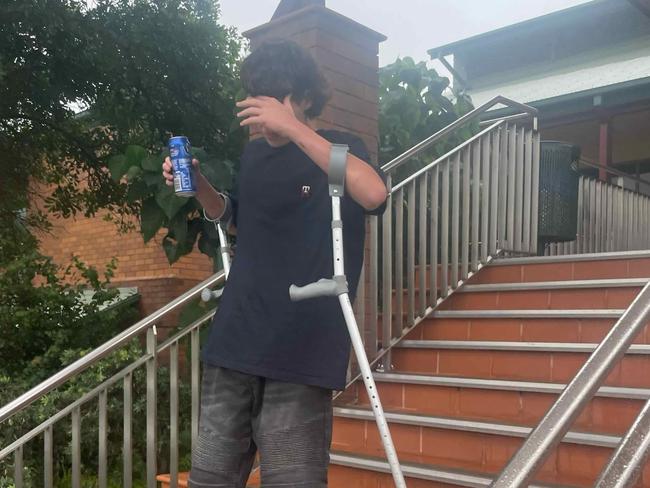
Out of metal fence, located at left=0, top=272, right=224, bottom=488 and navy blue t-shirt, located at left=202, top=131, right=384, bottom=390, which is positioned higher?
navy blue t-shirt, located at left=202, top=131, right=384, bottom=390

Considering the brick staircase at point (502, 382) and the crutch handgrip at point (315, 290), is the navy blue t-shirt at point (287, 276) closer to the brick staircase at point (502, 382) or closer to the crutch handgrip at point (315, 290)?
the crutch handgrip at point (315, 290)

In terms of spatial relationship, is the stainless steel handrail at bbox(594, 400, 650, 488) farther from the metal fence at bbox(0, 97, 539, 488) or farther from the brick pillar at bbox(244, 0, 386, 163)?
the brick pillar at bbox(244, 0, 386, 163)

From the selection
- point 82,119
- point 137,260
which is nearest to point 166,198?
point 82,119

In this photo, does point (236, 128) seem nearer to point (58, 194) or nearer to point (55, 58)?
point (55, 58)

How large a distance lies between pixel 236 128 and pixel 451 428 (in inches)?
91.0

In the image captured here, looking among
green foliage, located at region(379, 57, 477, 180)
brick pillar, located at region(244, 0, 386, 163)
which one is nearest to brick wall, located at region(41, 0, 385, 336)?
brick pillar, located at region(244, 0, 386, 163)

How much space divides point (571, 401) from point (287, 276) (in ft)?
2.27

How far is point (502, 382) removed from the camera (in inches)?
127

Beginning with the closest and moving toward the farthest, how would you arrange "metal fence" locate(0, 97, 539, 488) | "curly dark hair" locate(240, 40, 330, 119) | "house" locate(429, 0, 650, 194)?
"curly dark hair" locate(240, 40, 330, 119), "metal fence" locate(0, 97, 539, 488), "house" locate(429, 0, 650, 194)

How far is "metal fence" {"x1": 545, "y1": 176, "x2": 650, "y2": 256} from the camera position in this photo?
634cm

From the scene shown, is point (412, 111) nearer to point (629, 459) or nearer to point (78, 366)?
point (78, 366)

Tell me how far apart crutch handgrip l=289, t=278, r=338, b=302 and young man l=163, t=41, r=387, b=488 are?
10 centimetres

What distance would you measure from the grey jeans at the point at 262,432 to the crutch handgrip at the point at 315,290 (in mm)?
226

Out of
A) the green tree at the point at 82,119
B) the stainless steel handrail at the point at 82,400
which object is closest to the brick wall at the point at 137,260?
the green tree at the point at 82,119
